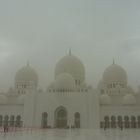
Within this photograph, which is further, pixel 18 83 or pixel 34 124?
pixel 18 83

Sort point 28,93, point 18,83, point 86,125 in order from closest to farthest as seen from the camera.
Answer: point 86,125 < point 28,93 < point 18,83

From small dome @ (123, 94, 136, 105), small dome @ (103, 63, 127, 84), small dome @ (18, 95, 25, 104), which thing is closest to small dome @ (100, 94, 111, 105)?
small dome @ (123, 94, 136, 105)

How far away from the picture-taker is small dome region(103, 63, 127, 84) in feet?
Result: 141

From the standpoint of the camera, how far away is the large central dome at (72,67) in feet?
137

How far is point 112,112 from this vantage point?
36500mm

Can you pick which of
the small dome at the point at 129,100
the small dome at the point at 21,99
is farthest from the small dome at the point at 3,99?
the small dome at the point at 129,100

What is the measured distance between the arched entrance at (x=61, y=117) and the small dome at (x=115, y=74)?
11.0 meters

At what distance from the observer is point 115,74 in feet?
141

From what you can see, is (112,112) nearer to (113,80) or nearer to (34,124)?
(113,80)

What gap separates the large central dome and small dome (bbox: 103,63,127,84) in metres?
4.24

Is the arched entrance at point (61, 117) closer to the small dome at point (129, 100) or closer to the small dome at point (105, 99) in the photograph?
the small dome at point (105, 99)


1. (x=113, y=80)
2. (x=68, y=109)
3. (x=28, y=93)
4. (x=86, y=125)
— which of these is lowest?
(x=86, y=125)

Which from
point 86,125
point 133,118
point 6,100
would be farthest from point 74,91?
point 6,100

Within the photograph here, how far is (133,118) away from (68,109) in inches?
368
